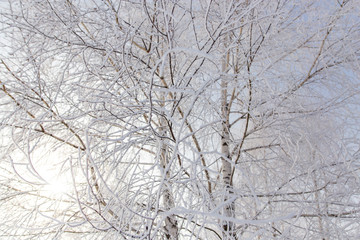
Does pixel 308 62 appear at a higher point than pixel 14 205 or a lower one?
higher

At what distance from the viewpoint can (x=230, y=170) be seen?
279 cm

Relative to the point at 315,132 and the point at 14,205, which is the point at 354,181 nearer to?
the point at 315,132

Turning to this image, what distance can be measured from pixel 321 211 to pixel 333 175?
35cm

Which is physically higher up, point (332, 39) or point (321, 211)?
point (332, 39)

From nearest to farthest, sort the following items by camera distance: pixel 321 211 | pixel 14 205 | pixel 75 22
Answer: pixel 75 22 → pixel 321 211 → pixel 14 205

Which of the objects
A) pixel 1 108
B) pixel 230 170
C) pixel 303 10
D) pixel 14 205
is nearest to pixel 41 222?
pixel 14 205

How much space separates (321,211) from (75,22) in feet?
7.56

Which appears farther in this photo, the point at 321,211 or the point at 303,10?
the point at 303,10

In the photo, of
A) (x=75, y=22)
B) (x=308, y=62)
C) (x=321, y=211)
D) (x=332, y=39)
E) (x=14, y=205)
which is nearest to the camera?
(x=75, y=22)

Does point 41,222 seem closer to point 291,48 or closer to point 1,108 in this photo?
point 1,108

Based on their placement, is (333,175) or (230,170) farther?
(230,170)

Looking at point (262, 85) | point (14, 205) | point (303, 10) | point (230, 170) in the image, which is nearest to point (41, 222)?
point (14, 205)

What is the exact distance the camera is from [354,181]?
2281 mm

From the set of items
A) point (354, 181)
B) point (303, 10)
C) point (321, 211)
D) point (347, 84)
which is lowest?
point (321, 211)
